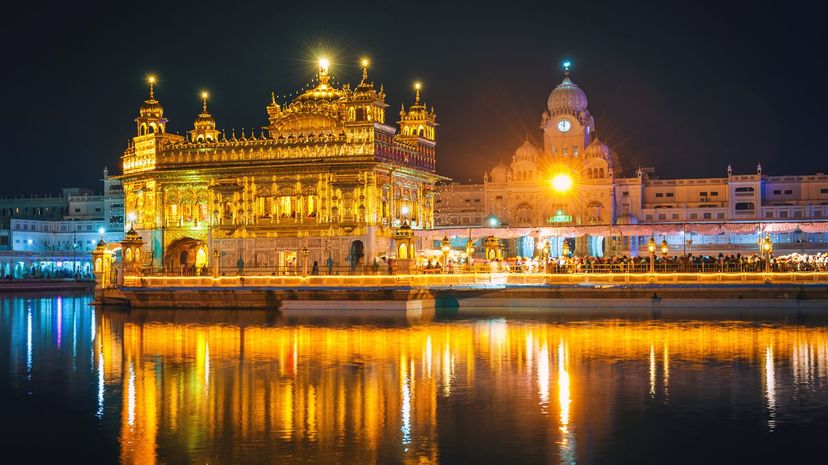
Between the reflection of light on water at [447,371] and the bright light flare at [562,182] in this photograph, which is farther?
the bright light flare at [562,182]

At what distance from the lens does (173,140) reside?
5300 cm

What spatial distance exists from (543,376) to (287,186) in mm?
28878

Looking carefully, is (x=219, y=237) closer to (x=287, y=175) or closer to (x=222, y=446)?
(x=287, y=175)

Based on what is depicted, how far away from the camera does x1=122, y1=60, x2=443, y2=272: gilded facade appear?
47906 millimetres

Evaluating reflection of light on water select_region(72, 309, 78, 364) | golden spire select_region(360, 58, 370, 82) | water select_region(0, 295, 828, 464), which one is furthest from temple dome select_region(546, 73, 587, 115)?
water select_region(0, 295, 828, 464)

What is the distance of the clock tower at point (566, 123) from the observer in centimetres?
9662

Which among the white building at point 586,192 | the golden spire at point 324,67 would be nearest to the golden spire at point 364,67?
the golden spire at point 324,67

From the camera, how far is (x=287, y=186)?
49.2 metres

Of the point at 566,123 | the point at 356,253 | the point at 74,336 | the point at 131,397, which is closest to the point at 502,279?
the point at 356,253

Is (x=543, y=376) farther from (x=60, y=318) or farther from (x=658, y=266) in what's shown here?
(x=60, y=318)

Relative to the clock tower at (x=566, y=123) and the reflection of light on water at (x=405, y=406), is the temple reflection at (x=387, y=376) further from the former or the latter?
the clock tower at (x=566, y=123)

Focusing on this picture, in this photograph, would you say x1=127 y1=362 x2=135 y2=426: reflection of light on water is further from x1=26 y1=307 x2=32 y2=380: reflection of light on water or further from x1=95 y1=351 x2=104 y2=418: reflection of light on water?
x1=26 y1=307 x2=32 y2=380: reflection of light on water

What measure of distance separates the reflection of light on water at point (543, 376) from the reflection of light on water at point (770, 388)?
357cm

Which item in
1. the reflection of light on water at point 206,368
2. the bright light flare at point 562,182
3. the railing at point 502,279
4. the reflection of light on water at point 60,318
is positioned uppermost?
the bright light flare at point 562,182
